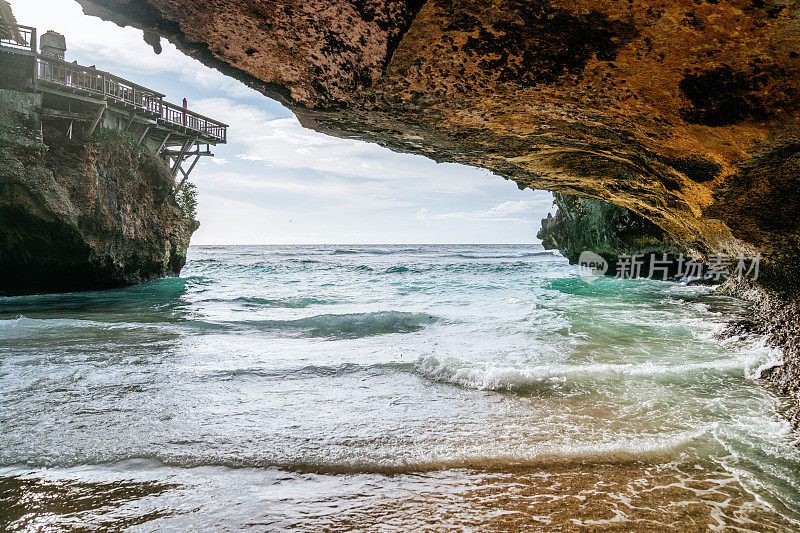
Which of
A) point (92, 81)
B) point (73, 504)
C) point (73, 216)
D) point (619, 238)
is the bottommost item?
point (73, 504)

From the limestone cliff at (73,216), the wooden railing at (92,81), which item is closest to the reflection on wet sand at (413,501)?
the limestone cliff at (73,216)

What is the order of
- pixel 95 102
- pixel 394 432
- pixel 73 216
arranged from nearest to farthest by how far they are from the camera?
pixel 394 432, pixel 73 216, pixel 95 102

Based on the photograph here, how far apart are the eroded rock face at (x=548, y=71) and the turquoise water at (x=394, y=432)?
7.34 feet

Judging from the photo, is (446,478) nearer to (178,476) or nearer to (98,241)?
(178,476)

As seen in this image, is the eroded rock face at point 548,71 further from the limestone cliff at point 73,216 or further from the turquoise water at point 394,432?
the limestone cliff at point 73,216

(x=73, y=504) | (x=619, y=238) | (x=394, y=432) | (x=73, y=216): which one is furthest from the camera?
(x=619, y=238)

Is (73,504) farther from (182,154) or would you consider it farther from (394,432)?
(182,154)

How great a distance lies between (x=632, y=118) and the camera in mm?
2932

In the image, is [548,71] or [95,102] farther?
[95,102]

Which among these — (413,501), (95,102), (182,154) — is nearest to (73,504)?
(413,501)

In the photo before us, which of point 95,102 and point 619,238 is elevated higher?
point 95,102

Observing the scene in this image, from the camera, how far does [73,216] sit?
12281 millimetres

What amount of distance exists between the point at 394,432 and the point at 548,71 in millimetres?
3032

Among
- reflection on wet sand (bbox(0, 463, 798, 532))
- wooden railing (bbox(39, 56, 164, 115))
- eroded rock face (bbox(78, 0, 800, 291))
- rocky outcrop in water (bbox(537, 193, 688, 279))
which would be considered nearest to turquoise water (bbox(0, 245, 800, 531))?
reflection on wet sand (bbox(0, 463, 798, 532))
